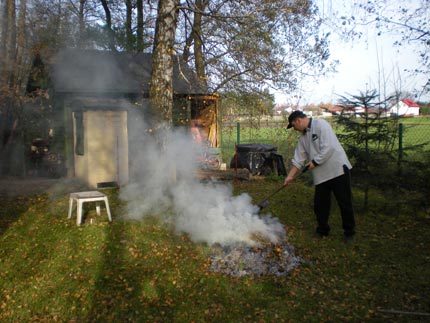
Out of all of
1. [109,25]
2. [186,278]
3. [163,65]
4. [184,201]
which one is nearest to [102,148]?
[163,65]

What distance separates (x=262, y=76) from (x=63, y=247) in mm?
9992

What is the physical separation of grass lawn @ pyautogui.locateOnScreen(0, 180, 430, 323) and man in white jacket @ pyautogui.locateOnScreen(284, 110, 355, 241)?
20.4 inches

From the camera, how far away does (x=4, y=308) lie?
146 inches

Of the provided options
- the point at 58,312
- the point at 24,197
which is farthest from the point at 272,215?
the point at 24,197

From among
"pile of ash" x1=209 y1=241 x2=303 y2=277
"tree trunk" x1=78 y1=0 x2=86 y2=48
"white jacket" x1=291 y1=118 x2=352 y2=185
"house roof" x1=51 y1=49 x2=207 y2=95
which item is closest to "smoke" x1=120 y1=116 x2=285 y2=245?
"pile of ash" x1=209 y1=241 x2=303 y2=277

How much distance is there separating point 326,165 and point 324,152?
0.21 m

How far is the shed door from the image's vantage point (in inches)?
348

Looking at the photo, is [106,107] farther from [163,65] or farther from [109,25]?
[109,25]

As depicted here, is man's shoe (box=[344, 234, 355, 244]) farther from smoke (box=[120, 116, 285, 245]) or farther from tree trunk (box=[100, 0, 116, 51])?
tree trunk (box=[100, 0, 116, 51])

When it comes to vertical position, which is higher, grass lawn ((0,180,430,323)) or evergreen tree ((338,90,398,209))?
evergreen tree ((338,90,398,209))

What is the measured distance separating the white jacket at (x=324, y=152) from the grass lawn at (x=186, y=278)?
104cm

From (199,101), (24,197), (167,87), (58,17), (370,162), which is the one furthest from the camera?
(58,17)

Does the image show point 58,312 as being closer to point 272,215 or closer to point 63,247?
point 63,247

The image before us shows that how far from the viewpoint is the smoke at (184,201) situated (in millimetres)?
5176
